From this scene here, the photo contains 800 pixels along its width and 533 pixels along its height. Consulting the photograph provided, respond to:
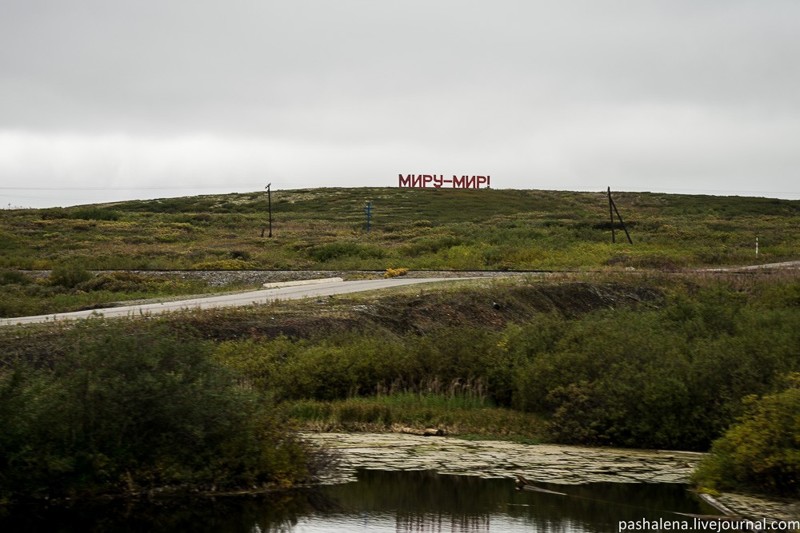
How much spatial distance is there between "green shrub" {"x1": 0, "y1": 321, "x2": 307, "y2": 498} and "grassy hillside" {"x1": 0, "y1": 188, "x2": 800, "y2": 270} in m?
34.2

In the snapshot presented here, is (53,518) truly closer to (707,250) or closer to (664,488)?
(664,488)

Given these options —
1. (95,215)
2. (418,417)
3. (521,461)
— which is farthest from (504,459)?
(95,215)

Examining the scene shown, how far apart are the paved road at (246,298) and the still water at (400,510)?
11.1m

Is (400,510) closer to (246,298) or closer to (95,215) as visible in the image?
(246,298)

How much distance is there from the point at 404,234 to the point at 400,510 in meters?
65.3

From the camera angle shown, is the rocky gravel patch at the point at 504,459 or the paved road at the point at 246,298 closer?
the rocky gravel patch at the point at 504,459

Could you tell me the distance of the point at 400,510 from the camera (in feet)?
45.6

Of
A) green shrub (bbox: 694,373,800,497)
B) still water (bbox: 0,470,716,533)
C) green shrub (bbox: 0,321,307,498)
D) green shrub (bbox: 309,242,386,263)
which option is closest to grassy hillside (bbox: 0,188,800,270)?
green shrub (bbox: 309,242,386,263)

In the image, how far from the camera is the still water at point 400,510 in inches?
518

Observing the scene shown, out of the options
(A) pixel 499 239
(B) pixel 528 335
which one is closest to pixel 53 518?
(B) pixel 528 335

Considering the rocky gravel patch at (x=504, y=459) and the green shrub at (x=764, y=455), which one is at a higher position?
the green shrub at (x=764, y=455)

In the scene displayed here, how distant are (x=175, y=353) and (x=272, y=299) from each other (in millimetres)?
15415

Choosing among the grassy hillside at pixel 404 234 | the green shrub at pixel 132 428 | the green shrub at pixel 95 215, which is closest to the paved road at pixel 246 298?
the green shrub at pixel 132 428

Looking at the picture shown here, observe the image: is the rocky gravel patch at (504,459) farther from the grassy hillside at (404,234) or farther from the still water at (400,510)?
the grassy hillside at (404,234)
